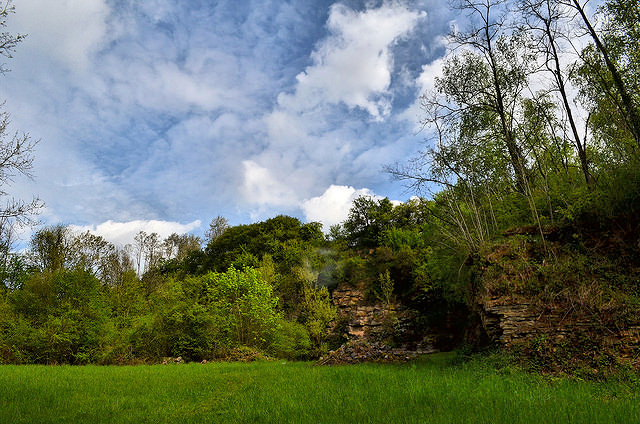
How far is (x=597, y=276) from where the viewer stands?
29.4 feet

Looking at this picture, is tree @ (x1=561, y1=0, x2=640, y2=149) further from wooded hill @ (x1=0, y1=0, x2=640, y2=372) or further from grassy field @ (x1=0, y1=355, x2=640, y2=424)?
grassy field @ (x1=0, y1=355, x2=640, y2=424)

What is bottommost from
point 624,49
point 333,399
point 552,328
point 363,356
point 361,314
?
point 363,356

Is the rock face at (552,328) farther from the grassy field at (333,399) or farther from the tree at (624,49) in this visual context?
the tree at (624,49)

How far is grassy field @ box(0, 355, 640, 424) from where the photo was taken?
15.7ft

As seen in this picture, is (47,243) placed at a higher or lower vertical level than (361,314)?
higher

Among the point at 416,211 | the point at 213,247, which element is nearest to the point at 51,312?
the point at 213,247

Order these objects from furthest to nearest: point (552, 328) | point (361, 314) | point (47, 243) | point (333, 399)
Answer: point (47, 243) → point (361, 314) → point (552, 328) → point (333, 399)

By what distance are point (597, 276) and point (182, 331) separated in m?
17.9

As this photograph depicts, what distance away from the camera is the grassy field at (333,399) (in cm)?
478

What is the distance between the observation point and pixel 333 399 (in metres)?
6.25

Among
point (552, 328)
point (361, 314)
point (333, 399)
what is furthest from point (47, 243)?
A: point (552, 328)

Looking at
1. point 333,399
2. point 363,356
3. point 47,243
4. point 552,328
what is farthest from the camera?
point 47,243

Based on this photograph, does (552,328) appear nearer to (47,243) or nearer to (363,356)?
(363,356)

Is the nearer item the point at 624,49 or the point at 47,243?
the point at 624,49
